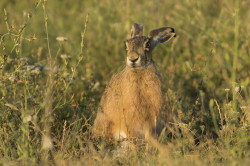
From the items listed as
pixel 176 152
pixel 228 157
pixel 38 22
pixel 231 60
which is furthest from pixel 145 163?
pixel 38 22

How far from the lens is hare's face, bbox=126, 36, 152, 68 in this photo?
569 cm

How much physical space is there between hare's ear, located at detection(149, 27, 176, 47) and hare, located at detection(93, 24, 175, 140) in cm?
14

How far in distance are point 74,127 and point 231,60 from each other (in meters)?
3.46

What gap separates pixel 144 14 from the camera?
9289 mm

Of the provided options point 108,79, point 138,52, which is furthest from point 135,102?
point 108,79

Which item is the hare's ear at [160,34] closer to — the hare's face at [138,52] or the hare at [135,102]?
the hare at [135,102]

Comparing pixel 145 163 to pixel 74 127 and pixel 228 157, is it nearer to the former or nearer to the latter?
pixel 228 157

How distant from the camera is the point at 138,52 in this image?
227 inches

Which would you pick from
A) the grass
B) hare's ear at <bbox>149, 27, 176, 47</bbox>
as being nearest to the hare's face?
hare's ear at <bbox>149, 27, 176, 47</bbox>

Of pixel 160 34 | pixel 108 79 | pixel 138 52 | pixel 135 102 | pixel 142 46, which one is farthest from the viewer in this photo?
pixel 108 79

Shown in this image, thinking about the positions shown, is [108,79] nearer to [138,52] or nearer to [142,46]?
[142,46]

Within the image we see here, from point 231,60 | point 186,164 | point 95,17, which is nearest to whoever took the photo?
point 186,164

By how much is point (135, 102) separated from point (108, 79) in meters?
2.46

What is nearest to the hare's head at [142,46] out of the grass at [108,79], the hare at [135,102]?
the hare at [135,102]
